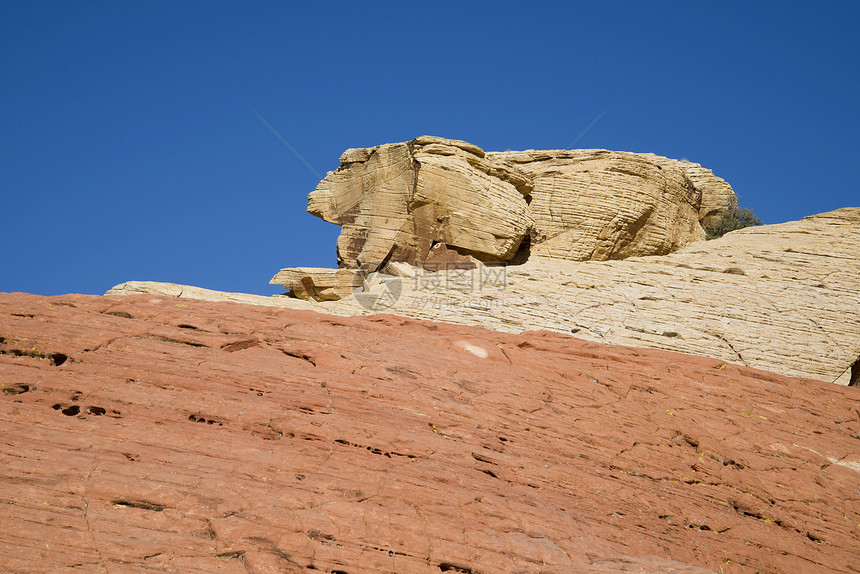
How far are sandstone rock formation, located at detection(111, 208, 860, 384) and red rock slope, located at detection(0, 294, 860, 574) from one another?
8.78 ft

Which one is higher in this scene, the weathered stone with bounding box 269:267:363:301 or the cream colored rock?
the cream colored rock

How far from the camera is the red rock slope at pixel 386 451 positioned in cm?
776

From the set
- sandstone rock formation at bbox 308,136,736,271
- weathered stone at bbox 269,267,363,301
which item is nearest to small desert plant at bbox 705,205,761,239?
sandstone rock formation at bbox 308,136,736,271

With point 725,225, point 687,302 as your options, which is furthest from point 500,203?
point 725,225

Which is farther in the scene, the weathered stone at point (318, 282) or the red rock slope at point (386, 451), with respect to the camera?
the weathered stone at point (318, 282)

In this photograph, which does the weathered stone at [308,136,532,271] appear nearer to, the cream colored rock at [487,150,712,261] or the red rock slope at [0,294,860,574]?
the cream colored rock at [487,150,712,261]

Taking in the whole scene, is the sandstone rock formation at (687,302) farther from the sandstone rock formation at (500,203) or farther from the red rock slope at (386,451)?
the red rock slope at (386,451)

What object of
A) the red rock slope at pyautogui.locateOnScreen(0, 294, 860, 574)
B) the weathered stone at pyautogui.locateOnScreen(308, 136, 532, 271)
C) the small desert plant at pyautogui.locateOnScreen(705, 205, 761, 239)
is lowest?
the red rock slope at pyautogui.locateOnScreen(0, 294, 860, 574)

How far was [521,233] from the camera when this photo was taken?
2644cm

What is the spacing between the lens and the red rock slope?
25.5ft

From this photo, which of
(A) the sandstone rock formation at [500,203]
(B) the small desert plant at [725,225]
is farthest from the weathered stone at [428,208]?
(B) the small desert plant at [725,225]

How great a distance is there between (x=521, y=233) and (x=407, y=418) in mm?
16710

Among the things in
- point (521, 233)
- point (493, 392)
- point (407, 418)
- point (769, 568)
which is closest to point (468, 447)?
point (407, 418)

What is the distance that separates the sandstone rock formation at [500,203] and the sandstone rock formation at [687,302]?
2.22 metres
